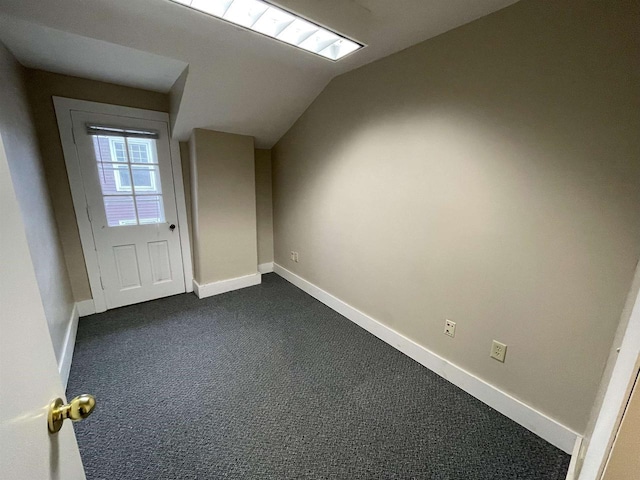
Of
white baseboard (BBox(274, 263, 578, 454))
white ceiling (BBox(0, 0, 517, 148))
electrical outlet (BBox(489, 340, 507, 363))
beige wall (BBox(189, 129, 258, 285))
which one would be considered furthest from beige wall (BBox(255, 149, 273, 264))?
electrical outlet (BBox(489, 340, 507, 363))

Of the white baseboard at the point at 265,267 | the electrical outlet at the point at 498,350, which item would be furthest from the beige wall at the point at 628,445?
the white baseboard at the point at 265,267

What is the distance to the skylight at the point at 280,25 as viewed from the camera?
4.55ft

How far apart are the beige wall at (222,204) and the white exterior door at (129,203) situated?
0.89 feet

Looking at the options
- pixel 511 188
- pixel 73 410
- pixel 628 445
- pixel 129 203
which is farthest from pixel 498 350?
pixel 129 203

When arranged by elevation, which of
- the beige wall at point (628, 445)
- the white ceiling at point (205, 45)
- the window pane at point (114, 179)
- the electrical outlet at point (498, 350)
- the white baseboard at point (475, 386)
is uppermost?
the white ceiling at point (205, 45)

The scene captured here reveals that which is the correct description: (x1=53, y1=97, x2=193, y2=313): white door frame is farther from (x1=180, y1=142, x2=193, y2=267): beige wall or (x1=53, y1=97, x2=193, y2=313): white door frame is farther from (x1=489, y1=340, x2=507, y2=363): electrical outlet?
(x1=489, y1=340, x2=507, y2=363): electrical outlet

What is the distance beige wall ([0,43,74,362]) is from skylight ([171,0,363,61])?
4.13ft

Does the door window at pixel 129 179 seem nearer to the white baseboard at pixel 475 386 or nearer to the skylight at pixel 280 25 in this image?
the skylight at pixel 280 25

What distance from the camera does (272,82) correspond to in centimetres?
227

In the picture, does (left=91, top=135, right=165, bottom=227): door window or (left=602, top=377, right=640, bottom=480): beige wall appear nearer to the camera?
Result: (left=602, top=377, right=640, bottom=480): beige wall

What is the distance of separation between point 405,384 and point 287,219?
2235 mm

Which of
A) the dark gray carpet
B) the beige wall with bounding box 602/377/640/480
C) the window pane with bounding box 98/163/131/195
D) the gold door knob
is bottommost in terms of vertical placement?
the dark gray carpet

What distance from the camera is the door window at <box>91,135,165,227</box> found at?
97.3 inches

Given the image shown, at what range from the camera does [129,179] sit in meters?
2.59
